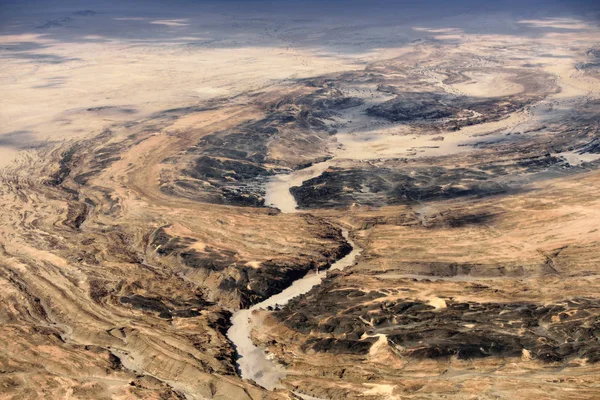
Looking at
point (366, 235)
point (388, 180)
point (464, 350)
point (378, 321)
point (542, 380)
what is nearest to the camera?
point (542, 380)

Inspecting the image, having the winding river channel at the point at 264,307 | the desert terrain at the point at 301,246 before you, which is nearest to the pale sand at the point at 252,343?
the winding river channel at the point at 264,307

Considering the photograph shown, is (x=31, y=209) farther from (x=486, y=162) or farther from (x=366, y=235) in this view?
(x=486, y=162)

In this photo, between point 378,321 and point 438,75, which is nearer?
point 378,321

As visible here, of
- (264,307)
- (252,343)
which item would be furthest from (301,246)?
(252,343)

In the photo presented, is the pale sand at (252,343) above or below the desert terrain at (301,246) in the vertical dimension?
below

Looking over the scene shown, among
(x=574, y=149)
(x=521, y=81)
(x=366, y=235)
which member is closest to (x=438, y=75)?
(x=521, y=81)

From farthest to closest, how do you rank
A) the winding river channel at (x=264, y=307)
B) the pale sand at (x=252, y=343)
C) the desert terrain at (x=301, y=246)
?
the winding river channel at (x=264, y=307) → the pale sand at (x=252, y=343) → the desert terrain at (x=301, y=246)

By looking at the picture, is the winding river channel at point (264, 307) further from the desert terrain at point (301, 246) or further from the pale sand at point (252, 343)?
the desert terrain at point (301, 246)

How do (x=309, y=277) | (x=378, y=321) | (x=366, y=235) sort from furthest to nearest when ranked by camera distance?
1. (x=366, y=235)
2. (x=309, y=277)
3. (x=378, y=321)

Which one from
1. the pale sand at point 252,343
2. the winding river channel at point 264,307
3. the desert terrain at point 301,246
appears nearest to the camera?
the desert terrain at point 301,246

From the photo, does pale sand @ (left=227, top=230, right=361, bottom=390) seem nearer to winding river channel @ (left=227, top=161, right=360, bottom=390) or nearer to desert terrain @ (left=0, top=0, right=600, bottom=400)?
winding river channel @ (left=227, top=161, right=360, bottom=390)
